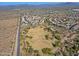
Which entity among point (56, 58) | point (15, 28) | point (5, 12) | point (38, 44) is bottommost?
point (56, 58)

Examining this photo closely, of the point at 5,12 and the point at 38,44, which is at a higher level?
the point at 5,12

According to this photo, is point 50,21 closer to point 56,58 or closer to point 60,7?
point 60,7

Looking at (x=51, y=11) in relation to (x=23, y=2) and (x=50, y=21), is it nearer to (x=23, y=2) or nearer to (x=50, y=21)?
(x=50, y=21)

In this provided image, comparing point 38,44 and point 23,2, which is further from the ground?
point 23,2

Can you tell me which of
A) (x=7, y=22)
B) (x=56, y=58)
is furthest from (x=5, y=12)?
(x=56, y=58)

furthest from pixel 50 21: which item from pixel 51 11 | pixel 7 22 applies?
pixel 7 22

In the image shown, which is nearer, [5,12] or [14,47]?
[14,47]
